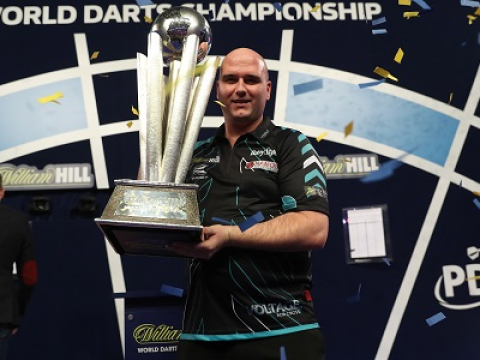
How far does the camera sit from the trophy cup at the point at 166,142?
3.92 feet

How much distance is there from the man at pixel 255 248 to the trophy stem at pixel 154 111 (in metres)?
0.15

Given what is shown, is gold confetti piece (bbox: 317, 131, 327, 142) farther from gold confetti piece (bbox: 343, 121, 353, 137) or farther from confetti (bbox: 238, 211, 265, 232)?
confetti (bbox: 238, 211, 265, 232)

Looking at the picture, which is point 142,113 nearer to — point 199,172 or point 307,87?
point 199,172

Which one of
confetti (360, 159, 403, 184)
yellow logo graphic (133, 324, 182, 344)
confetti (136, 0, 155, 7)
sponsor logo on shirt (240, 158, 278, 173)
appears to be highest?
confetti (136, 0, 155, 7)

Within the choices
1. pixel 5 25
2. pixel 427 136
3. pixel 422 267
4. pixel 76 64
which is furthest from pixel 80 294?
pixel 427 136

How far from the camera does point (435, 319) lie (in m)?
3.24

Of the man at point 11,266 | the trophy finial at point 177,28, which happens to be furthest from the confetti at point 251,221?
the man at point 11,266

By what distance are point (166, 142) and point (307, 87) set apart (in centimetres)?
219

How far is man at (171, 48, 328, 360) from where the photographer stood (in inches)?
51.0

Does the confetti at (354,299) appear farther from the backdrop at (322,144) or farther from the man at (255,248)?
the man at (255,248)

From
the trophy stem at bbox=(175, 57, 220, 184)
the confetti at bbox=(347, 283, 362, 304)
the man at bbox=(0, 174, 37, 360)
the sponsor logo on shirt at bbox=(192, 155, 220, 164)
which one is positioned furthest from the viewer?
the confetti at bbox=(347, 283, 362, 304)

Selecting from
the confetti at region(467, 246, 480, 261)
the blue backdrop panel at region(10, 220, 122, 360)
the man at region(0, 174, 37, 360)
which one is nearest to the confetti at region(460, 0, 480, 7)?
the confetti at region(467, 246, 480, 261)

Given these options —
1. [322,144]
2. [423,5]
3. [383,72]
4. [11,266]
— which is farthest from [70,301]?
[423,5]

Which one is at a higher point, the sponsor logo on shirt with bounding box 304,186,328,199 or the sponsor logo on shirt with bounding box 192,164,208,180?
the sponsor logo on shirt with bounding box 192,164,208,180
